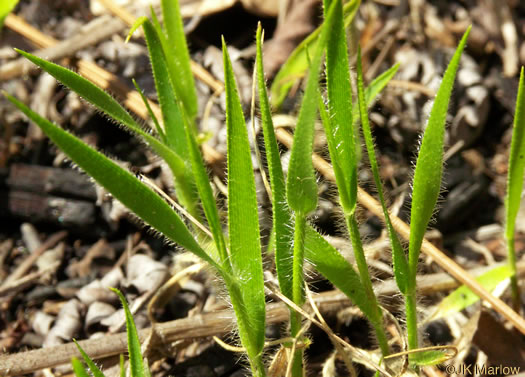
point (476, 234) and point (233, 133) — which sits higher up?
point (233, 133)

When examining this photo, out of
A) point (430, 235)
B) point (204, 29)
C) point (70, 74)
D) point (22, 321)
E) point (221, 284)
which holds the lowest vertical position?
point (22, 321)

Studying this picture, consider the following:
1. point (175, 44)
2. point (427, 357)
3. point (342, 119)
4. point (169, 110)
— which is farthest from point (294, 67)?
point (427, 357)

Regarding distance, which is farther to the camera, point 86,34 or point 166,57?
point 86,34

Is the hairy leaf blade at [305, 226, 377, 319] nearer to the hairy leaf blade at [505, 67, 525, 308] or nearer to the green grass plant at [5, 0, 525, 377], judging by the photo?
the green grass plant at [5, 0, 525, 377]

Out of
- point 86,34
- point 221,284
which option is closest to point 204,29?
point 86,34

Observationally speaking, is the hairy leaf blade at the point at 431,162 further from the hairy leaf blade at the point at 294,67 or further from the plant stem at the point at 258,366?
the hairy leaf blade at the point at 294,67

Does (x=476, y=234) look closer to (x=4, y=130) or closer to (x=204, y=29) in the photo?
(x=204, y=29)
